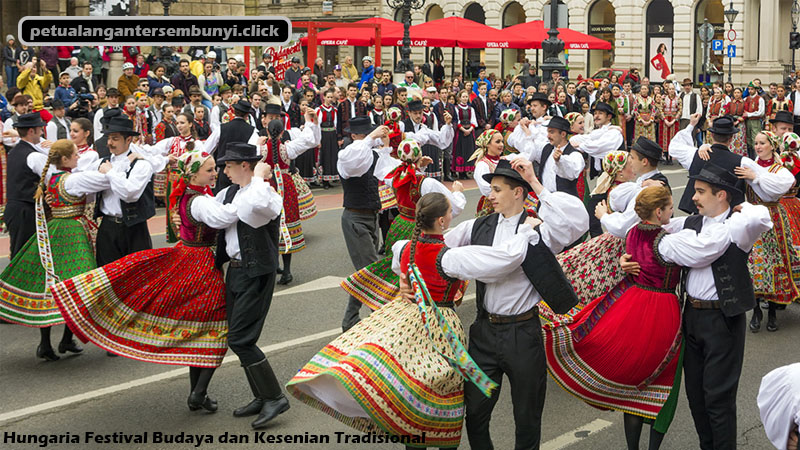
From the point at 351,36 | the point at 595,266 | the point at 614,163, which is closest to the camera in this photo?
the point at 595,266

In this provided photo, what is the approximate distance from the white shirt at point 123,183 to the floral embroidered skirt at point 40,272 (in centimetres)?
29

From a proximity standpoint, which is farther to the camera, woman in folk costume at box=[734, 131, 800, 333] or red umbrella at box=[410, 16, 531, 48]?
red umbrella at box=[410, 16, 531, 48]

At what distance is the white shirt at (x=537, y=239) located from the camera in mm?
5547

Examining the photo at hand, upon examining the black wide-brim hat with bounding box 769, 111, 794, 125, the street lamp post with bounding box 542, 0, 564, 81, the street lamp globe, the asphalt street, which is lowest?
the asphalt street

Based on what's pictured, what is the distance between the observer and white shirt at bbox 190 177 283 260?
6.54 metres

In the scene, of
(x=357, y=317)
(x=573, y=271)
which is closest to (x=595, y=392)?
(x=573, y=271)

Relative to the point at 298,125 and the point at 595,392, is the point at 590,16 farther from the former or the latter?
the point at 595,392

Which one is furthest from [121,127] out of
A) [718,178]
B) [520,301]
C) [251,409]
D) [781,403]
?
[781,403]

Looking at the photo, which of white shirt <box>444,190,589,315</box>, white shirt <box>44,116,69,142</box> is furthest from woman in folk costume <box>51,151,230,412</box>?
white shirt <box>44,116,69,142</box>

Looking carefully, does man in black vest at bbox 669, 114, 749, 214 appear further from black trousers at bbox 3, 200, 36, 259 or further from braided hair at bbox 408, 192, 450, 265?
black trousers at bbox 3, 200, 36, 259

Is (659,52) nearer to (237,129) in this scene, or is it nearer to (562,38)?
(562,38)

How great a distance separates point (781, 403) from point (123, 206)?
236 inches

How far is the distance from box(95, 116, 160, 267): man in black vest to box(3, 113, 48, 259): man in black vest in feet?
3.19

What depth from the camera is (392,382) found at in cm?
536
